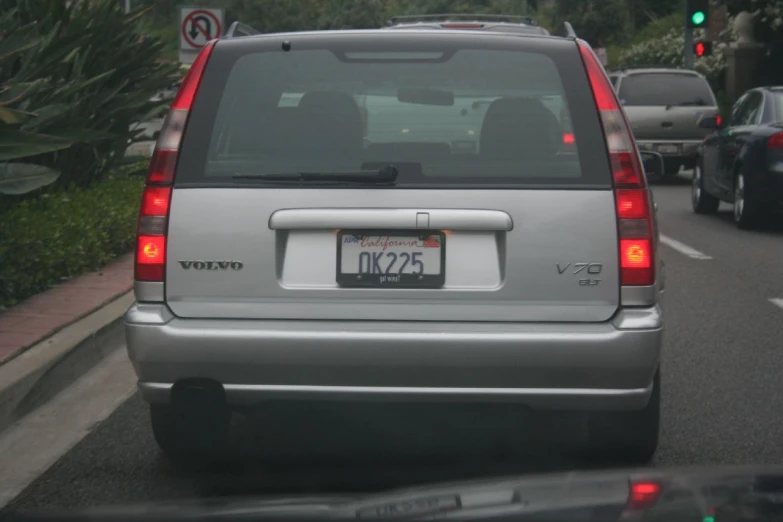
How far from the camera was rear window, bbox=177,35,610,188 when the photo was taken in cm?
459

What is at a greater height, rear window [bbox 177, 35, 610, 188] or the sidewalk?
rear window [bbox 177, 35, 610, 188]

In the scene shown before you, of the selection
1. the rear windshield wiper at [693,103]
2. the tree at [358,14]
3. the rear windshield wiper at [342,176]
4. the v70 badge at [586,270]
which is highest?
the rear windshield wiper at [342,176]

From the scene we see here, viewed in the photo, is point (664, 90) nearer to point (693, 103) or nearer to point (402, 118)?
point (693, 103)

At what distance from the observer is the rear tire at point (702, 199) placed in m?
16.5

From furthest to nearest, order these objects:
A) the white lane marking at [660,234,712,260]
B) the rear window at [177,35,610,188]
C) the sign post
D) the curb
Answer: the sign post, the white lane marking at [660,234,712,260], the curb, the rear window at [177,35,610,188]

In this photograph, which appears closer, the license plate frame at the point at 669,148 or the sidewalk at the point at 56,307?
the sidewalk at the point at 56,307

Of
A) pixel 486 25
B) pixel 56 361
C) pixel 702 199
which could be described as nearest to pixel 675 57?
pixel 702 199

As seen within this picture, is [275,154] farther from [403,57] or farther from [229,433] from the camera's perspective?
[229,433]

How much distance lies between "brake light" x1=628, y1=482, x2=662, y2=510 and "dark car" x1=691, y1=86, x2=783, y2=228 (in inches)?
466

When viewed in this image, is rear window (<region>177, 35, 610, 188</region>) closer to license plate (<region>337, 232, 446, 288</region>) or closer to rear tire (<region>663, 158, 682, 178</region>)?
license plate (<region>337, 232, 446, 288</region>)

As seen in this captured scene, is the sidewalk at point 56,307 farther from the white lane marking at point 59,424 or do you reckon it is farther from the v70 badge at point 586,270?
the v70 badge at point 586,270

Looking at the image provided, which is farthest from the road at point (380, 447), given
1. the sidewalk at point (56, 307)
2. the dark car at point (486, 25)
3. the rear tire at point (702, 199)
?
the rear tire at point (702, 199)

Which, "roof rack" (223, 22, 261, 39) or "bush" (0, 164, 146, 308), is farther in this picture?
"bush" (0, 164, 146, 308)

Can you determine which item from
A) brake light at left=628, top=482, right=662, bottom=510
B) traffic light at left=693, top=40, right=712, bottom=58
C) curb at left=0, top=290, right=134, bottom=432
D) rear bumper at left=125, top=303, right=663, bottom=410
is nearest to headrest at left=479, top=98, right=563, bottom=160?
rear bumper at left=125, top=303, right=663, bottom=410
